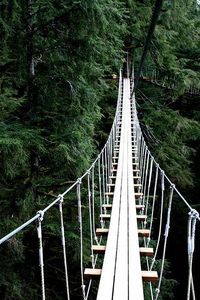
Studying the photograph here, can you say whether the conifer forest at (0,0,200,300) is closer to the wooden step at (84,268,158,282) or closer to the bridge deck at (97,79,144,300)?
the bridge deck at (97,79,144,300)

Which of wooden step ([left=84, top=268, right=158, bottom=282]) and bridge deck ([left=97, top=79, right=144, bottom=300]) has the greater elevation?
bridge deck ([left=97, top=79, right=144, bottom=300])

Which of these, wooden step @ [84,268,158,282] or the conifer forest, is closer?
wooden step @ [84,268,158,282]

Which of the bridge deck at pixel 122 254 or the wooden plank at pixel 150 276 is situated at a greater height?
the bridge deck at pixel 122 254

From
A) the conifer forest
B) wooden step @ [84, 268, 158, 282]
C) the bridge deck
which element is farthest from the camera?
the conifer forest

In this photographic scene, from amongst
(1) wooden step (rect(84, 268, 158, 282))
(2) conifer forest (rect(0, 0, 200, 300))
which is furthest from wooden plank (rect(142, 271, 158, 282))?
(2) conifer forest (rect(0, 0, 200, 300))

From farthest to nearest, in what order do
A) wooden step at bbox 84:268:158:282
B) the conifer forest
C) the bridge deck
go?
the conifer forest, wooden step at bbox 84:268:158:282, the bridge deck

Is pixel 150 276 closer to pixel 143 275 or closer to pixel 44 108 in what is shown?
pixel 143 275

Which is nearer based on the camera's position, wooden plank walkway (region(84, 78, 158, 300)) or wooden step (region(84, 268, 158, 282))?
wooden plank walkway (region(84, 78, 158, 300))

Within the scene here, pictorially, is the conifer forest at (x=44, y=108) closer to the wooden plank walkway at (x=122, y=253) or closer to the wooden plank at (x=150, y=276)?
the wooden plank walkway at (x=122, y=253)

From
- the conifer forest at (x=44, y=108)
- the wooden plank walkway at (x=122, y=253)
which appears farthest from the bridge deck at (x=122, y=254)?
the conifer forest at (x=44, y=108)

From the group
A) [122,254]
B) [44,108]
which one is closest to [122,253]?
[122,254]

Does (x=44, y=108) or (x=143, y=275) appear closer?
(x=143, y=275)

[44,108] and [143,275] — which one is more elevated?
[44,108]
